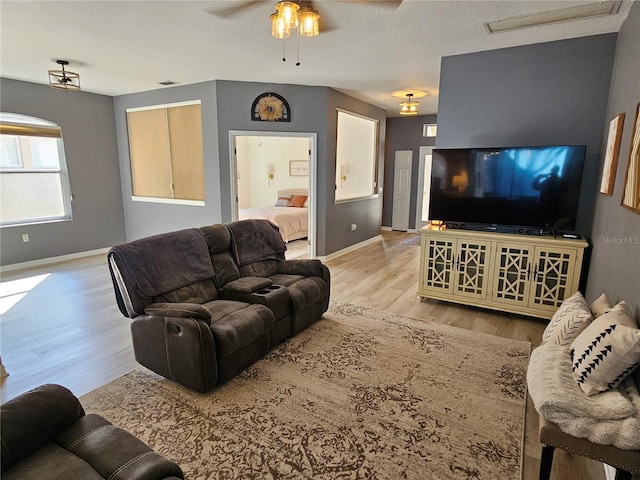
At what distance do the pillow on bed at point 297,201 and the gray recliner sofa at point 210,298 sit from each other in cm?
459

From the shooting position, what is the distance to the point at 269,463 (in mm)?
1819

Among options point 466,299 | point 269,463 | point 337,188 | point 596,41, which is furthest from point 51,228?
point 596,41

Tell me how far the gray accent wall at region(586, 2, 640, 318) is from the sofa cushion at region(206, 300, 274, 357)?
2176 millimetres

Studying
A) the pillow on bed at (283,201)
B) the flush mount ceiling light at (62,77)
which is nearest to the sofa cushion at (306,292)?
the flush mount ceiling light at (62,77)

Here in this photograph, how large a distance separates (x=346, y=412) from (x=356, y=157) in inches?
201

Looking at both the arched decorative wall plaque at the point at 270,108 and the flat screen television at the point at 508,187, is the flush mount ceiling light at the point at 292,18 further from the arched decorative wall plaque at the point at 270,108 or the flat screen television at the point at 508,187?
the arched decorative wall plaque at the point at 270,108

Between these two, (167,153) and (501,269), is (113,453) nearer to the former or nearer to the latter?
(501,269)

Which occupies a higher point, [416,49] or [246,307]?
[416,49]

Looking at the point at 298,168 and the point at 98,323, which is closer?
the point at 98,323

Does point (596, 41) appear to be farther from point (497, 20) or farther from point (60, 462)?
point (60, 462)

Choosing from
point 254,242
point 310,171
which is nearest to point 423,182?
point 310,171

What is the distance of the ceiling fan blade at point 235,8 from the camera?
2769 mm

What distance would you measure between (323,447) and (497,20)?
3.48 metres

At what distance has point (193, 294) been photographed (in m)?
2.83
